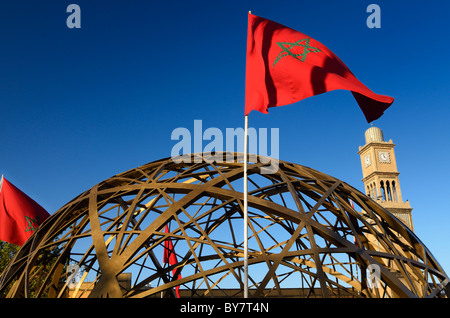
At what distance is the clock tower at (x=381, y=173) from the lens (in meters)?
63.5

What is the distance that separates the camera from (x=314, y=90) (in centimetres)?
1086

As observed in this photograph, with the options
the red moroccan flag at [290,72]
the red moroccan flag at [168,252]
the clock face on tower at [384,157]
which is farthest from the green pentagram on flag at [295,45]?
the clock face on tower at [384,157]

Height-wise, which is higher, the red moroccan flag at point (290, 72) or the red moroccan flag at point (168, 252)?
the red moroccan flag at point (290, 72)

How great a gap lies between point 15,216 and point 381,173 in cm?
5798

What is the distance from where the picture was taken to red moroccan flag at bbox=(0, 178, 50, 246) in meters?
17.8

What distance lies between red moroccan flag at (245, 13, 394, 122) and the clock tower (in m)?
55.6

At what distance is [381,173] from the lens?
65812 mm

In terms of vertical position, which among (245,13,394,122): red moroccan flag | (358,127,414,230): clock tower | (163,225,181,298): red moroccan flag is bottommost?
(163,225,181,298): red moroccan flag

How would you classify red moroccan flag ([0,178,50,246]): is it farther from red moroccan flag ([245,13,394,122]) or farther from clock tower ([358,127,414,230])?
clock tower ([358,127,414,230])

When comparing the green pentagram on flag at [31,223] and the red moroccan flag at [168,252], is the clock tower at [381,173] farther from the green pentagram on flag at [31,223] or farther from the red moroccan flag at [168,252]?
the green pentagram on flag at [31,223]

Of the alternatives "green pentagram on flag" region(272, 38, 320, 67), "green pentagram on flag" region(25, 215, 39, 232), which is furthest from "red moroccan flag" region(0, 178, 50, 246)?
"green pentagram on flag" region(272, 38, 320, 67)

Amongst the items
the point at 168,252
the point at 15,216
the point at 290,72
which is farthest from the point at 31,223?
the point at 290,72
